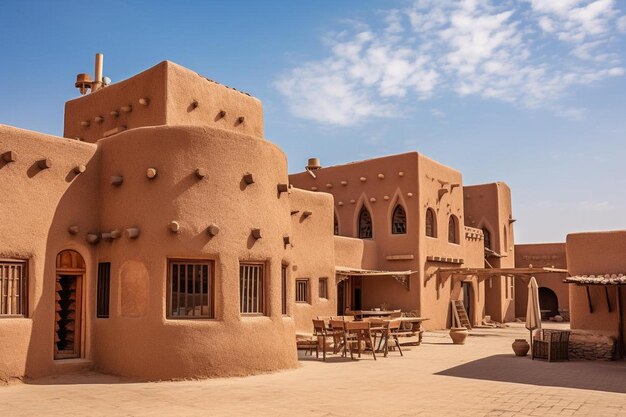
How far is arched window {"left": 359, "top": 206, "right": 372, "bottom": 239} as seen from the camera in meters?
28.0

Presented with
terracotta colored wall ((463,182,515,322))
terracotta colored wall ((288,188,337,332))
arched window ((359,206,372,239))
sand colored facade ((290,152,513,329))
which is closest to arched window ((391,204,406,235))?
sand colored facade ((290,152,513,329))

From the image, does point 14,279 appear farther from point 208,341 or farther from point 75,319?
point 208,341

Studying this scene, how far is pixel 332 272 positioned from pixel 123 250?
10292 millimetres

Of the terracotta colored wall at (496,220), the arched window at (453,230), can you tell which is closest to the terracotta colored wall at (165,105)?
the arched window at (453,230)

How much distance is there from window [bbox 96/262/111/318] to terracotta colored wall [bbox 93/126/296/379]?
0.20m

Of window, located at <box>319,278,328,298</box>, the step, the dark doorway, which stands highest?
window, located at <box>319,278,328,298</box>

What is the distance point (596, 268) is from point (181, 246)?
415 inches

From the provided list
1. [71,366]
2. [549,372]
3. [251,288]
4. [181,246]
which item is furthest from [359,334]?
[71,366]

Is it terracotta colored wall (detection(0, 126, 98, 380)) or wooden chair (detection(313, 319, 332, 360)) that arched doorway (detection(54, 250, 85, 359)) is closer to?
terracotta colored wall (detection(0, 126, 98, 380))

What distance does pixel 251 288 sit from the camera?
45.1ft

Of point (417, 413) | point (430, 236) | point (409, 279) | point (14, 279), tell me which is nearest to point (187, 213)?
point (14, 279)

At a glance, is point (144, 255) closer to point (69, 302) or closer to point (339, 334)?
point (69, 302)

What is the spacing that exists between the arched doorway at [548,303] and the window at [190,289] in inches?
1210

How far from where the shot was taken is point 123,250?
42.5 ft
